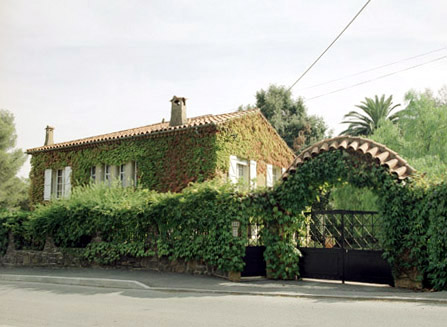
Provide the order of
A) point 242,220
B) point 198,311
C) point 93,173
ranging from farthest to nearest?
point 93,173
point 242,220
point 198,311

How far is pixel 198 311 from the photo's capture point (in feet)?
28.1

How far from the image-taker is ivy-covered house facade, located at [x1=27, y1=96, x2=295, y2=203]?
1958 centimetres

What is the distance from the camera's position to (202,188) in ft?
45.6

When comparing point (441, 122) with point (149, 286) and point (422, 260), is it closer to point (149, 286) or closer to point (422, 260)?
point (422, 260)

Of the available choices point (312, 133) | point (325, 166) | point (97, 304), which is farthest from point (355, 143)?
point (312, 133)

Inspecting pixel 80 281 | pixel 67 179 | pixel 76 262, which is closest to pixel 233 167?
pixel 76 262

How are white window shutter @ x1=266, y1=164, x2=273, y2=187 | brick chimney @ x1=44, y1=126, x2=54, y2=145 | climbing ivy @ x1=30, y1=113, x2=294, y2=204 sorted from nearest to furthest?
climbing ivy @ x1=30, y1=113, x2=294, y2=204 → white window shutter @ x1=266, y1=164, x2=273, y2=187 → brick chimney @ x1=44, y1=126, x2=54, y2=145

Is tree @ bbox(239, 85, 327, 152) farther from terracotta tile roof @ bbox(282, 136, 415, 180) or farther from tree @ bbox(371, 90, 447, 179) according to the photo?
terracotta tile roof @ bbox(282, 136, 415, 180)

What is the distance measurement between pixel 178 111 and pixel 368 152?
11568mm

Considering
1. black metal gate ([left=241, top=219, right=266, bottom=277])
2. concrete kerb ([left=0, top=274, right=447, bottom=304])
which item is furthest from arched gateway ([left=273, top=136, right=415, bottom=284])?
concrete kerb ([left=0, top=274, right=447, bottom=304])

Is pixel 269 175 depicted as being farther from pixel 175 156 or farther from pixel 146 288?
pixel 146 288

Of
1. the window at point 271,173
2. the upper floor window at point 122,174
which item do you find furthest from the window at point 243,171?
the upper floor window at point 122,174

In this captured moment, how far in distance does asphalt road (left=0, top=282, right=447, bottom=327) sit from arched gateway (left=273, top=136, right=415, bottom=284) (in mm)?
2988

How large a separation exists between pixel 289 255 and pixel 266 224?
1098 millimetres
